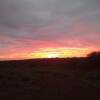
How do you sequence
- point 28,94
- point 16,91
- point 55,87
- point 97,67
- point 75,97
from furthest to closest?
point 97,67 < point 55,87 < point 16,91 < point 28,94 < point 75,97

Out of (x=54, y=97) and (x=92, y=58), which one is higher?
(x=92, y=58)

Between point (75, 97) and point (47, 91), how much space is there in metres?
3.71

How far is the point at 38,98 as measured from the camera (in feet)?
72.3

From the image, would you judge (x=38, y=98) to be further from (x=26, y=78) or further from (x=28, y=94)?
(x=26, y=78)

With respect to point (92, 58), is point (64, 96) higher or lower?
lower

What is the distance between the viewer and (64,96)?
22.4m

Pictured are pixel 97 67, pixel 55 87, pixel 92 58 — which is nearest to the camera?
pixel 55 87

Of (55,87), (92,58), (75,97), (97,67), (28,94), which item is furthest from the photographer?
(92,58)

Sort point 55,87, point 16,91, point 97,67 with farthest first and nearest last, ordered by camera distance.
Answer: point 97,67 → point 55,87 → point 16,91

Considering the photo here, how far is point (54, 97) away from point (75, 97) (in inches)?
61.4

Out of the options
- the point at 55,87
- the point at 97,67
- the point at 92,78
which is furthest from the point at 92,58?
the point at 55,87

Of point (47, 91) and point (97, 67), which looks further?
point (97, 67)

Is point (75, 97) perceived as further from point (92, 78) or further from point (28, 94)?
point (92, 78)

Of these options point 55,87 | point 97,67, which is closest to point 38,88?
point 55,87
